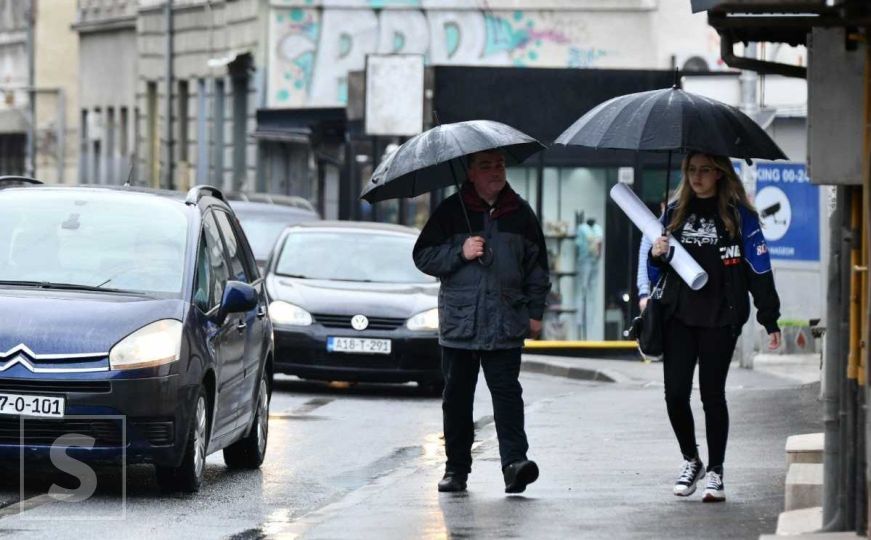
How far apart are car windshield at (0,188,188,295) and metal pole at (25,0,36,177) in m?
53.0

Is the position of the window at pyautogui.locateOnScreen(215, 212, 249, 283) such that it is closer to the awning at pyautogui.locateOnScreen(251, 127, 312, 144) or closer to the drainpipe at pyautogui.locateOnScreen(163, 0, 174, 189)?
the awning at pyautogui.locateOnScreen(251, 127, 312, 144)

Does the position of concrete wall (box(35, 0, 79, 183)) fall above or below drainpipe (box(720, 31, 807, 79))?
above

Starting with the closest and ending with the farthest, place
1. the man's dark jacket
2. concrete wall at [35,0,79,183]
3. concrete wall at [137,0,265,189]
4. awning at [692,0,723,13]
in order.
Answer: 1. awning at [692,0,723,13]
2. the man's dark jacket
3. concrete wall at [137,0,265,189]
4. concrete wall at [35,0,79,183]

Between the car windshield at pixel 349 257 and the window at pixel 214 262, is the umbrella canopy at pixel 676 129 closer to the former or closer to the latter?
the window at pixel 214 262

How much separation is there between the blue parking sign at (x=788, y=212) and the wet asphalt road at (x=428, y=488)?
594 cm

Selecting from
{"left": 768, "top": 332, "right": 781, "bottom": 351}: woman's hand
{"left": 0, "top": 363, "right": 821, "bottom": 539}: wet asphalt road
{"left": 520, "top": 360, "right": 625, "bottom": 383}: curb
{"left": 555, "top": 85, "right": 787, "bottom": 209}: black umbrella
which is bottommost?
{"left": 520, "top": 360, "right": 625, "bottom": 383}: curb

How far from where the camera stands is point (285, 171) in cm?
4394

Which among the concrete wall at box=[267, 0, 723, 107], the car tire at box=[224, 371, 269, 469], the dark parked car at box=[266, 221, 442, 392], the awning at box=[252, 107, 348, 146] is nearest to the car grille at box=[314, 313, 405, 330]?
the dark parked car at box=[266, 221, 442, 392]

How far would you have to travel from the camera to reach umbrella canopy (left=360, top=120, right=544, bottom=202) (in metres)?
10.8

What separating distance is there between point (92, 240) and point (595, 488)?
112 inches

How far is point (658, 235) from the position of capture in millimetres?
10570

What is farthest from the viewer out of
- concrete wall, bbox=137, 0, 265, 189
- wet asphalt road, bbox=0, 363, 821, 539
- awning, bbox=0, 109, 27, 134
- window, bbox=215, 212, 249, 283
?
awning, bbox=0, 109, 27, 134

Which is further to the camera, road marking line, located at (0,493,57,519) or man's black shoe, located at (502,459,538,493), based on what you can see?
man's black shoe, located at (502,459,538,493)

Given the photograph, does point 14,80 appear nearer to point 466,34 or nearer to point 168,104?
point 168,104
